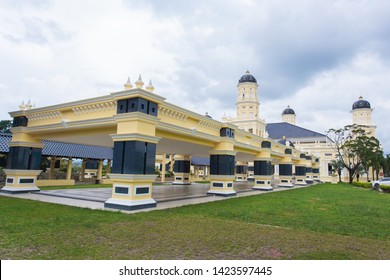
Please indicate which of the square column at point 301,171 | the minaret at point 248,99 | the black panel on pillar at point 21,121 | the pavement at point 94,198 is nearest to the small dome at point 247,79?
the minaret at point 248,99

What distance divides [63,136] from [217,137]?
8200 millimetres

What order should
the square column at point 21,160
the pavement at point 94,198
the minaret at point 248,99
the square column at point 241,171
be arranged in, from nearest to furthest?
the pavement at point 94,198 → the square column at point 21,160 → the square column at point 241,171 → the minaret at point 248,99

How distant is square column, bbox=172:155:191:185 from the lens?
25.2m

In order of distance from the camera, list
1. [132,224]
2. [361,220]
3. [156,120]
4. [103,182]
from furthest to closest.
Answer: [103,182] < [156,120] < [361,220] < [132,224]

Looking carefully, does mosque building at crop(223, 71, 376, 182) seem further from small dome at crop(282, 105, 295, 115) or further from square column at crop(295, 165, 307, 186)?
small dome at crop(282, 105, 295, 115)

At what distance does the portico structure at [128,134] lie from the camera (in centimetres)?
969

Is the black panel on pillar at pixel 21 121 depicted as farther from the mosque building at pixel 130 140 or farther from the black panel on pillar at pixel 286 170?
the black panel on pillar at pixel 286 170

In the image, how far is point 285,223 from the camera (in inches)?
313

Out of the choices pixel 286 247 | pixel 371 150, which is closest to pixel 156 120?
pixel 286 247

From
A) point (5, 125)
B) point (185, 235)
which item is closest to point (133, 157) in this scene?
point (185, 235)

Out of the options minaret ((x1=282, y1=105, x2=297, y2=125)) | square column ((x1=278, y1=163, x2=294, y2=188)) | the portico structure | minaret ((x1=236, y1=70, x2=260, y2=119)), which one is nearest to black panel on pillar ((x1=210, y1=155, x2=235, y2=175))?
the portico structure

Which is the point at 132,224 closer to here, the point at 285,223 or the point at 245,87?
the point at 285,223

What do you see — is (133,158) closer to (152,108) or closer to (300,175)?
(152,108)

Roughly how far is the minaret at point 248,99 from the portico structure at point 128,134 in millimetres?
29381
